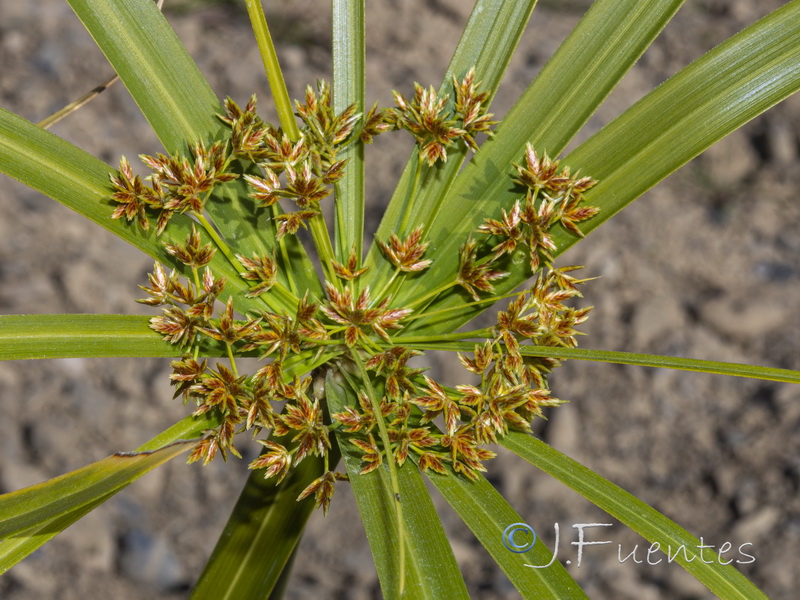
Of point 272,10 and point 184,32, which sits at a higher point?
point 272,10

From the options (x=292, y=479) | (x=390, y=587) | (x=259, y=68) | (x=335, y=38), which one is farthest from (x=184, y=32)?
(x=390, y=587)

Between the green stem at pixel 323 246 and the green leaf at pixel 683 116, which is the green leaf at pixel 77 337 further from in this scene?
the green leaf at pixel 683 116

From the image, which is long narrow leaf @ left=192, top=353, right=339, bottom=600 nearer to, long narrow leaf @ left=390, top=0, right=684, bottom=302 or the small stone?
long narrow leaf @ left=390, top=0, right=684, bottom=302

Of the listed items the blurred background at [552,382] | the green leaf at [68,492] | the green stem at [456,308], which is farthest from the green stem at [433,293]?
the blurred background at [552,382]

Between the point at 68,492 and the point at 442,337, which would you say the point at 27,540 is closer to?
the point at 68,492

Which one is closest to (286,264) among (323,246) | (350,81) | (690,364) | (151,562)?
(323,246)

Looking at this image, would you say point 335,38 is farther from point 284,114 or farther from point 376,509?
point 376,509

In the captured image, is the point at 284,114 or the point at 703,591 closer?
the point at 284,114
